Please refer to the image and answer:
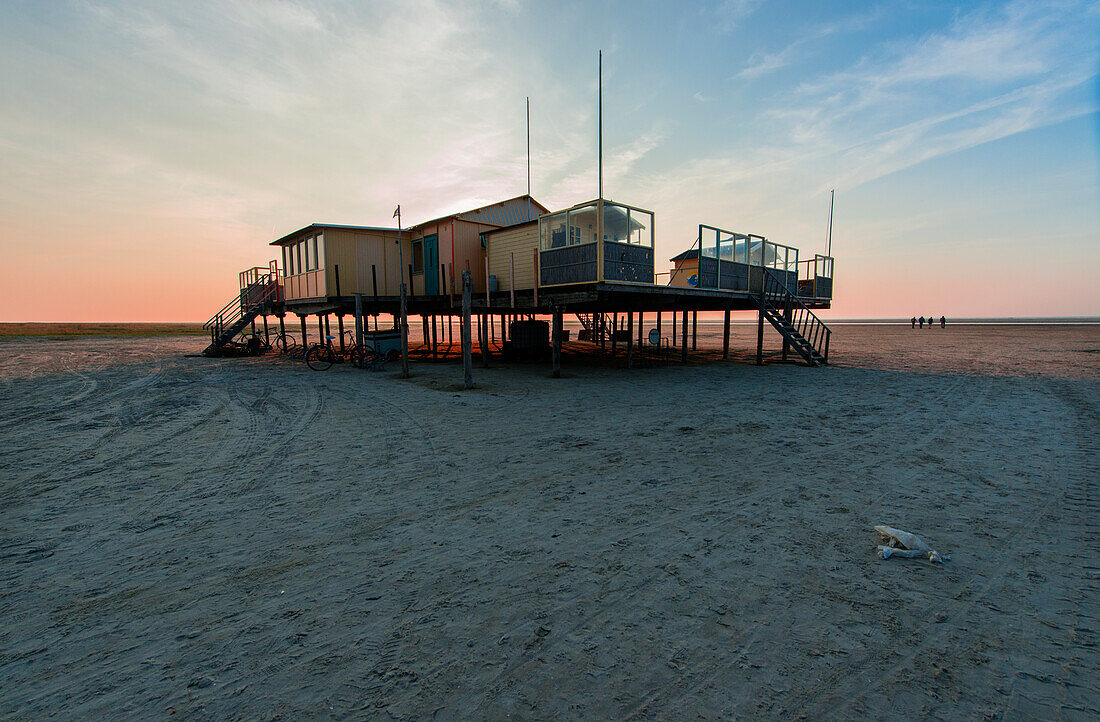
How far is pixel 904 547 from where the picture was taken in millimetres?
4055

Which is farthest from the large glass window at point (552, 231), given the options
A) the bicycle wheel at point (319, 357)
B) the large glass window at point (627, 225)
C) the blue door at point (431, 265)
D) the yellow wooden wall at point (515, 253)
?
the bicycle wheel at point (319, 357)

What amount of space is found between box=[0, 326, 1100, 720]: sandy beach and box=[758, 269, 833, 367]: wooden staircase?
36.9 feet

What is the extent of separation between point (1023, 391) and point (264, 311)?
32.6 meters

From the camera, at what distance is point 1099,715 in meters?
2.37

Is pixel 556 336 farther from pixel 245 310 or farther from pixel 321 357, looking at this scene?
pixel 245 310

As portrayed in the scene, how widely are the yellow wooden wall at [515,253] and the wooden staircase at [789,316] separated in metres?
10.7

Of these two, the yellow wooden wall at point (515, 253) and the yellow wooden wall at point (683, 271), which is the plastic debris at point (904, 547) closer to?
the yellow wooden wall at point (515, 253)

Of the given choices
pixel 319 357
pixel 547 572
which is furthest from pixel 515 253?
pixel 547 572

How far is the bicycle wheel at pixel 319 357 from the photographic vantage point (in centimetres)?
1894

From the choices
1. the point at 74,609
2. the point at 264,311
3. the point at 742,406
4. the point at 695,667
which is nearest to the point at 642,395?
the point at 742,406

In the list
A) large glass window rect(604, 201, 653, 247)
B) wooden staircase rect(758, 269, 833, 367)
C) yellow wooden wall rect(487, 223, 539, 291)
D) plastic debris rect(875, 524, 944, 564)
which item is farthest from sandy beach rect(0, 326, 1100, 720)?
wooden staircase rect(758, 269, 833, 367)

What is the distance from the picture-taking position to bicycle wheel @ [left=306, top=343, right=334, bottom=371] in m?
18.9

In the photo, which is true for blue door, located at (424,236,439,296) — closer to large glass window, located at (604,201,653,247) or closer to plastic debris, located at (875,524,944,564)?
large glass window, located at (604,201,653,247)

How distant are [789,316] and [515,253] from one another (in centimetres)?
1318
